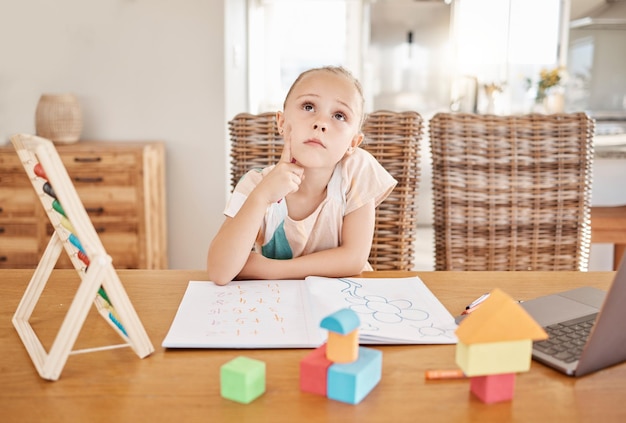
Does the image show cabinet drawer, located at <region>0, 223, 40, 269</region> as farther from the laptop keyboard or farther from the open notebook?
the laptop keyboard

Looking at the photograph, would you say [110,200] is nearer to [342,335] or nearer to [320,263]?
[320,263]

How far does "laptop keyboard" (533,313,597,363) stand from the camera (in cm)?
78

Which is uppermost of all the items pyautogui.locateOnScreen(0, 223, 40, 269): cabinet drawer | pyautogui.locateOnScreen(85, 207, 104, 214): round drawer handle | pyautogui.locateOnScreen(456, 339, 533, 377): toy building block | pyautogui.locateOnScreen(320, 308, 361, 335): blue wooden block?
pyautogui.locateOnScreen(320, 308, 361, 335): blue wooden block

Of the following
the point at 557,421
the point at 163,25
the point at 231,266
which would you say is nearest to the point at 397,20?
the point at 163,25

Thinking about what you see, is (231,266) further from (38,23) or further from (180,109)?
(38,23)

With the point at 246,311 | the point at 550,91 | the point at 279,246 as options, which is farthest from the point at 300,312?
the point at 550,91

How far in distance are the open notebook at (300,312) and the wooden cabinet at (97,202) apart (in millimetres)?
1971

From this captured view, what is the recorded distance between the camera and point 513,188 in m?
1.70

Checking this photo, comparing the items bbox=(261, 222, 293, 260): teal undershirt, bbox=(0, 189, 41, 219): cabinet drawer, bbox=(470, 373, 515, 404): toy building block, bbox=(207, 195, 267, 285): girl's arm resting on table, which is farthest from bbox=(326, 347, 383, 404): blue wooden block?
bbox=(0, 189, 41, 219): cabinet drawer

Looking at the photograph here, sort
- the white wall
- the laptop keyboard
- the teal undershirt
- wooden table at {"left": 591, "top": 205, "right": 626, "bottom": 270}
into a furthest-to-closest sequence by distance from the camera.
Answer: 1. the white wall
2. wooden table at {"left": 591, "top": 205, "right": 626, "bottom": 270}
3. the teal undershirt
4. the laptop keyboard

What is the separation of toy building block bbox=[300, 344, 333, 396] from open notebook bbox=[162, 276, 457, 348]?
12cm

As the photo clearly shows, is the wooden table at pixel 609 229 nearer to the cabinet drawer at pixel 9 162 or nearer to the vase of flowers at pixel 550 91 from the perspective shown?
the vase of flowers at pixel 550 91

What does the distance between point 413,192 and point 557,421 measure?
1038 millimetres

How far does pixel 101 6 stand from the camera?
3213mm
